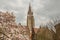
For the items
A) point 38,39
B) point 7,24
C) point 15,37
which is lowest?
point 38,39

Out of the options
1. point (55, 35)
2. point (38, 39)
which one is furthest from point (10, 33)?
point (55, 35)

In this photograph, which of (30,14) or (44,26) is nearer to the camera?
(44,26)

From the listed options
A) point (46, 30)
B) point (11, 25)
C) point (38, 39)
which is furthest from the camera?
point (46, 30)

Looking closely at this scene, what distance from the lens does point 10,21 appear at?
20.8 m

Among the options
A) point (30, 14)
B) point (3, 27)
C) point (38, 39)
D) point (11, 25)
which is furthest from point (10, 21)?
point (30, 14)

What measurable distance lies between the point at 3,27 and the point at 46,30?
1963cm

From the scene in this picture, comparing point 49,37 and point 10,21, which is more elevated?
point 10,21

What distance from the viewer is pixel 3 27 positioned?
19.0 meters

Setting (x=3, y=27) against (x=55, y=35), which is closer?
(x=3, y=27)

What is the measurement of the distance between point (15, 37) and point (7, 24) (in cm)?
180

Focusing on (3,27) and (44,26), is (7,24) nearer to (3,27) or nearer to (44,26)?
(3,27)

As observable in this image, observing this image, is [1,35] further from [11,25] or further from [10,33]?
[11,25]

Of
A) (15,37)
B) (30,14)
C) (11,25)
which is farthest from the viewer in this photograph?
(30,14)

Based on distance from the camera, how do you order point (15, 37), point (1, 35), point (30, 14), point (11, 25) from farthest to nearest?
1. point (30, 14)
2. point (11, 25)
3. point (15, 37)
4. point (1, 35)
